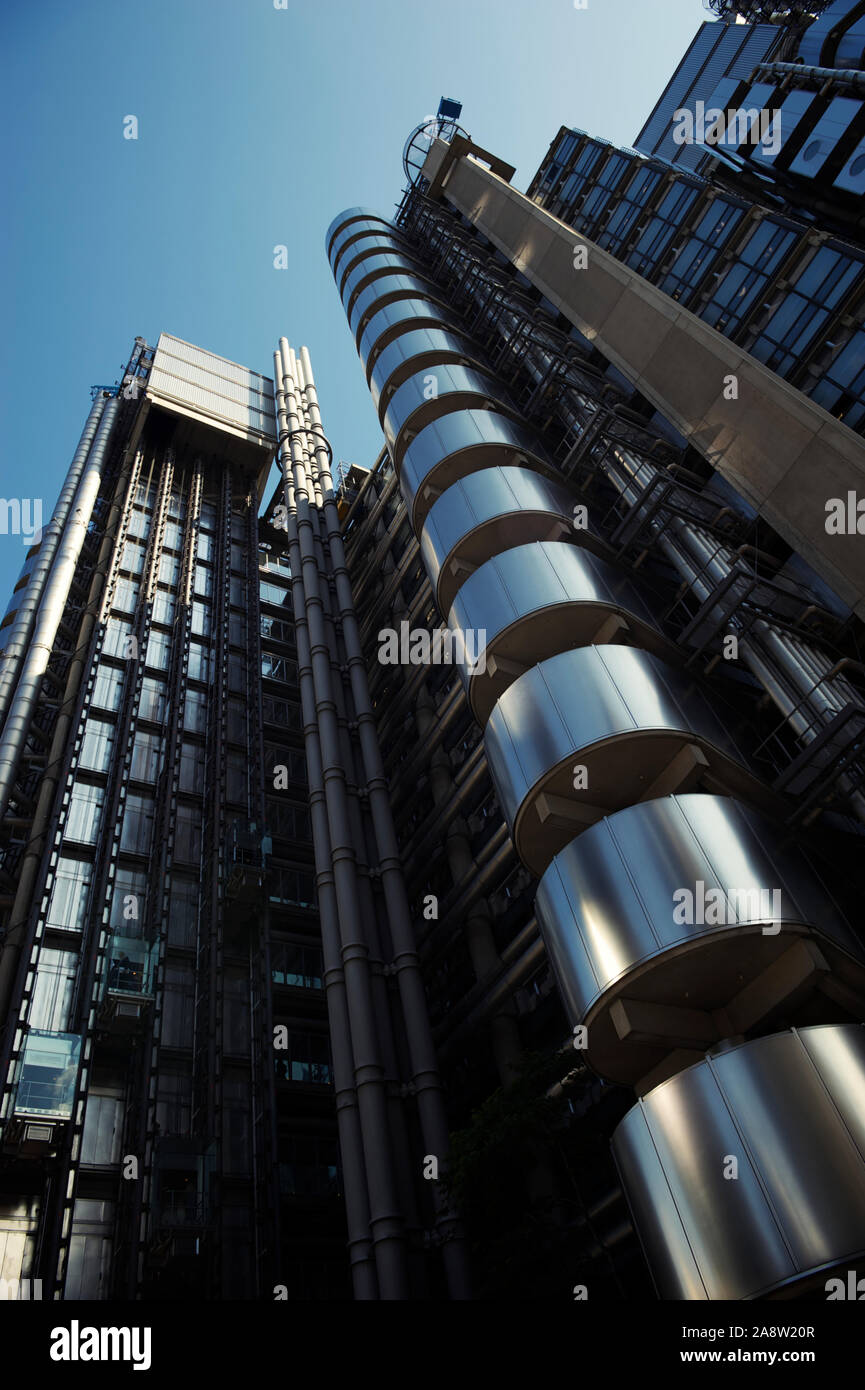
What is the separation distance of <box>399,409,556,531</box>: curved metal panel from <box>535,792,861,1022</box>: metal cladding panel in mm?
15844

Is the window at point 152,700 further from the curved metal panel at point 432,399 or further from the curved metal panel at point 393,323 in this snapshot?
the curved metal panel at point 393,323

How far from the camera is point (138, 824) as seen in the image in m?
38.1

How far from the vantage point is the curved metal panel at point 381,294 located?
45.5m

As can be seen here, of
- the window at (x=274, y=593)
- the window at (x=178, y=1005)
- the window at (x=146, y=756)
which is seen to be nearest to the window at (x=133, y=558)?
the window at (x=274, y=593)

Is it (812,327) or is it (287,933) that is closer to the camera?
(812,327)

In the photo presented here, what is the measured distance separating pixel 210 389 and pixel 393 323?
28132 mm

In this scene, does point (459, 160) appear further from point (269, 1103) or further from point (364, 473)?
point (269, 1103)

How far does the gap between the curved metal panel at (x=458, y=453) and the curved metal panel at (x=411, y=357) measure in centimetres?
747

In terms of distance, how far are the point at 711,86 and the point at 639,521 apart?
4814 cm

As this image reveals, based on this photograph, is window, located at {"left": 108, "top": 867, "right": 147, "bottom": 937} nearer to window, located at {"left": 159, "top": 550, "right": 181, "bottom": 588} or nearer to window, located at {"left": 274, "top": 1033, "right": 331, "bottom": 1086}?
window, located at {"left": 274, "top": 1033, "right": 331, "bottom": 1086}
